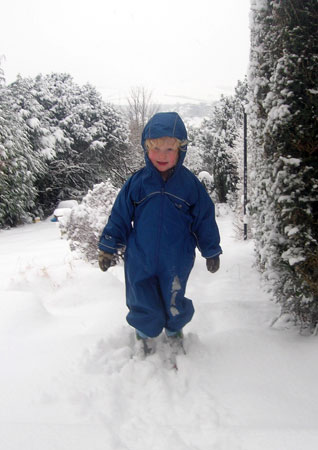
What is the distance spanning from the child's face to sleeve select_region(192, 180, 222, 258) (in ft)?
0.86

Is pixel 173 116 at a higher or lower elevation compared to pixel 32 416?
higher

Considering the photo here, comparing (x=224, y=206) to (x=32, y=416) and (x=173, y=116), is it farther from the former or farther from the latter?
(x=32, y=416)

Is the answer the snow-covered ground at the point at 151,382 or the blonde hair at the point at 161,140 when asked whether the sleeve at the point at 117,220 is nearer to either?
the blonde hair at the point at 161,140

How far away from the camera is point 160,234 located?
2307 mm

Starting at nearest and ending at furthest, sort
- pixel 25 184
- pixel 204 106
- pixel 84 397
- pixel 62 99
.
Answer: pixel 84 397 < pixel 25 184 < pixel 62 99 < pixel 204 106

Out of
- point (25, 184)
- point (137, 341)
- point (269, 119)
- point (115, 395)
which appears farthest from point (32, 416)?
point (25, 184)

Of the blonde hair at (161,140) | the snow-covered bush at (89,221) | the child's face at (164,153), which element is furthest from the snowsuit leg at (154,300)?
the snow-covered bush at (89,221)

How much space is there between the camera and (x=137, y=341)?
250 cm

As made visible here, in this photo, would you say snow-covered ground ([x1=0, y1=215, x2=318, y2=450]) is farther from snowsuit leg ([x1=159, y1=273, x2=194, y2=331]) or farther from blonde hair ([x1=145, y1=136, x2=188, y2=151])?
blonde hair ([x1=145, y1=136, x2=188, y2=151])

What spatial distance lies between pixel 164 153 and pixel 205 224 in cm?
56

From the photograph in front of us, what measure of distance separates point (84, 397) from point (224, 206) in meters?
12.5

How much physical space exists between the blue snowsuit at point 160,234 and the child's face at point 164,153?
0.04m

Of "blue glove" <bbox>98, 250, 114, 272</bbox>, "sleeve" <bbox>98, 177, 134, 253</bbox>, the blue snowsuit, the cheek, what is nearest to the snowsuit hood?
the blue snowsuit

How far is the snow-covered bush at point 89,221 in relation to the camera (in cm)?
481
